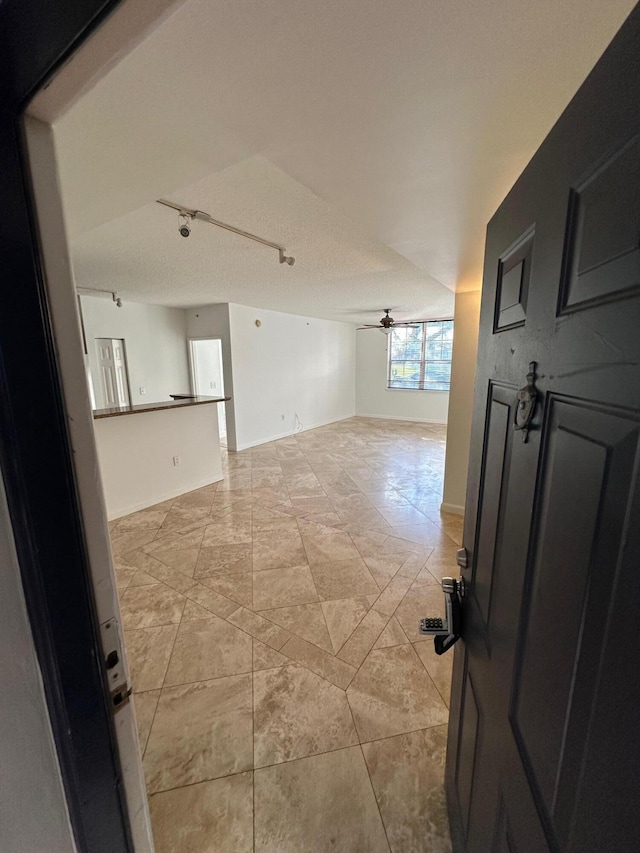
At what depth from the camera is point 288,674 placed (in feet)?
5.68

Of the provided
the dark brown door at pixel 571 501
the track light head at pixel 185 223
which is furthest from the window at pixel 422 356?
the dark brown door at pixel 571 501

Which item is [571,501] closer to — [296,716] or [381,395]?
[296,716]

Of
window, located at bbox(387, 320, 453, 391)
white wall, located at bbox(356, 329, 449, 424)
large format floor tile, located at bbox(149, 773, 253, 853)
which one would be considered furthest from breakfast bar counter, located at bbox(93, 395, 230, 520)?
window, located at bbox(387, 320, 453, 391)

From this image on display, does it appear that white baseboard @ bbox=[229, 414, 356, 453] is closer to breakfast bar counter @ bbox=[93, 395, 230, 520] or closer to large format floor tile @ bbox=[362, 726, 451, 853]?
breakfast bar counter @ bbox=[93, 395, 230, 520]

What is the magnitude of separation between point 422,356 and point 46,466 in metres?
8.35

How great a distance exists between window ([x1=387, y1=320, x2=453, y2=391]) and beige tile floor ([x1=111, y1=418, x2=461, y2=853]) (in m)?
5.16

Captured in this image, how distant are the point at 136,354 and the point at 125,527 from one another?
329cm

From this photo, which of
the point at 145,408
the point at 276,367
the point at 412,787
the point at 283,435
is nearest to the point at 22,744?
the point at 412,787

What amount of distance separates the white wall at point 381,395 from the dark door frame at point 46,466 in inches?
320

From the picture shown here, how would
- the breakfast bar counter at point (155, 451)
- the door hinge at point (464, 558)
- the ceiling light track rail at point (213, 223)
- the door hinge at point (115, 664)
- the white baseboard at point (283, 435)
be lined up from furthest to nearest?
the white baseboard at point (283, 435) < the breakfast bar counter at point (155, 451) < the ceiling light track rail at point (213, 223) < the door hinge at point (464, 558) < the door hinge at point (115, 664)

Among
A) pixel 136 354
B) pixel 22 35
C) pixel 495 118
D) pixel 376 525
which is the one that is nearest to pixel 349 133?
pixel 495 118

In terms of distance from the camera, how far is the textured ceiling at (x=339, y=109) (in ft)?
2.42

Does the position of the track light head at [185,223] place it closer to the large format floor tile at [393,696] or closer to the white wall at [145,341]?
the large format floor tile at [393,696]

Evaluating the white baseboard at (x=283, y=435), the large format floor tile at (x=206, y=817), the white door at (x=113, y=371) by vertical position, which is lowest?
the large format floor tile at (x=206, y=817)
